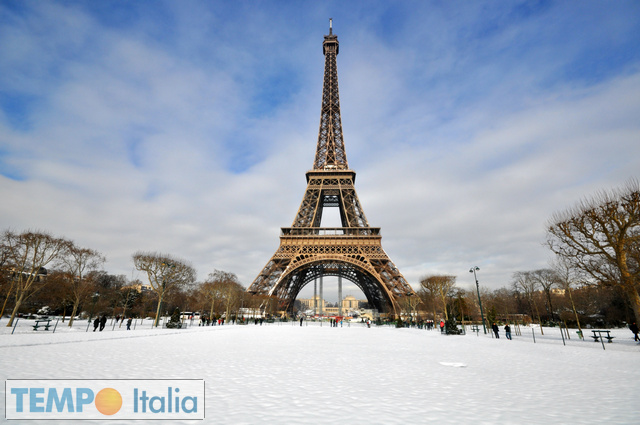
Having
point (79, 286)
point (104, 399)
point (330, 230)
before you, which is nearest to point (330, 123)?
point (330, 230)

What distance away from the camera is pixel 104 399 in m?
5.36

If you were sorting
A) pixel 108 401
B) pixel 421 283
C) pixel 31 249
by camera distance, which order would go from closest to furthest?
pixel 108 401 → pixel 31 249 → pixel 421 283

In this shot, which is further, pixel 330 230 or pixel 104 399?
pixel 330 230

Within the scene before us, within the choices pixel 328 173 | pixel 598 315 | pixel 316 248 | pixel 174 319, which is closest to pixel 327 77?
pixel 328 173

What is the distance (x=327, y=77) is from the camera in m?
64.5

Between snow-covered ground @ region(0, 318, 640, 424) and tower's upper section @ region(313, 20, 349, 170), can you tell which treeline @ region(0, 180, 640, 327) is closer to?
snow-covered ground @ region(0, 318, 640, 424)

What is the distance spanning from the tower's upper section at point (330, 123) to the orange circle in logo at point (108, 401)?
164 ft

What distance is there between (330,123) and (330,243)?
25.1 metres

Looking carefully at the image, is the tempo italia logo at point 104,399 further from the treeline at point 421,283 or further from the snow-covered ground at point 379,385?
the treeline at point 421,283

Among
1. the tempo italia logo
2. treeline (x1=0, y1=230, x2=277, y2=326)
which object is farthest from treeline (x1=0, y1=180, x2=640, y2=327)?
the tempo italia logo

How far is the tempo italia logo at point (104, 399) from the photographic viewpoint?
4.54 metres

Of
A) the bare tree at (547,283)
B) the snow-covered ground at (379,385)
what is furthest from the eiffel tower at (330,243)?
the snow-covered ground at (379,385)

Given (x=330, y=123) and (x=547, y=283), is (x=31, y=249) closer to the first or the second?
(x=330, y=123)

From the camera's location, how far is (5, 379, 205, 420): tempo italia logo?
4543 mm
